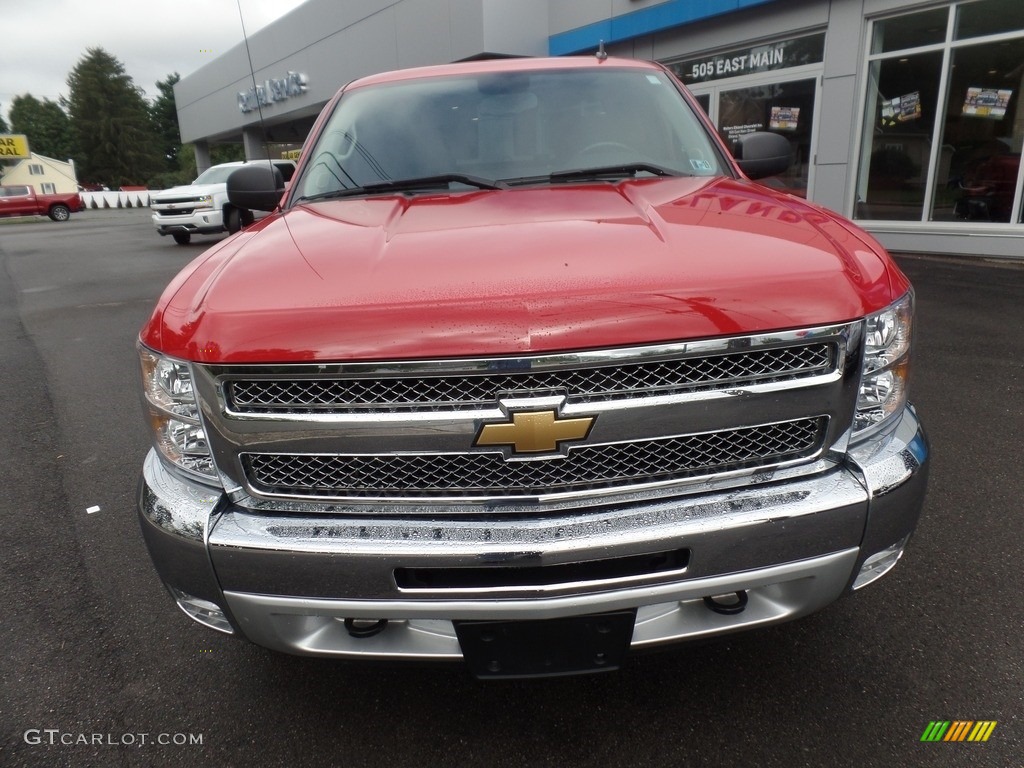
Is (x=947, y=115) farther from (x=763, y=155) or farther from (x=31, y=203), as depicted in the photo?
(x=31, y=203)

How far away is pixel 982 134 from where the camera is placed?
893cm

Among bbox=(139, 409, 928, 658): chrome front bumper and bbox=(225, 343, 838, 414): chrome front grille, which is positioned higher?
bbox=(225, 343, 838, 414): chrome front grille

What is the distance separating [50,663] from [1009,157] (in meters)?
10.9

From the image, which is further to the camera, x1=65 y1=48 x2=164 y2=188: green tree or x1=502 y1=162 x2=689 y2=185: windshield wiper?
x1=65 y1=48 x2=164 y2=188: green tree

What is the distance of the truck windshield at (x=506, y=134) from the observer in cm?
253

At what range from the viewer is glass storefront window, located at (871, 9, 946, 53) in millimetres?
8930

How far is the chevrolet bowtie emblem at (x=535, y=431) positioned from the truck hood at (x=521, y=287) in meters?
0.15

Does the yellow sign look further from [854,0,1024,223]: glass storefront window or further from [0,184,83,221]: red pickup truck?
[854,0,1024,223]: glass storefront window

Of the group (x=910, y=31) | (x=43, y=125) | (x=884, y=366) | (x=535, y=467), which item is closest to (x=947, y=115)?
(x=910, y=31)

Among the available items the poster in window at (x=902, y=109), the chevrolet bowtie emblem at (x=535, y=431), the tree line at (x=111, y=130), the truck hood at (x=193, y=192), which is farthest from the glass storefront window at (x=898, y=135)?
the tree line at (x=111, y=130)

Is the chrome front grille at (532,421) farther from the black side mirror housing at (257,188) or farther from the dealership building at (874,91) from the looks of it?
the dealership building at (874,91)

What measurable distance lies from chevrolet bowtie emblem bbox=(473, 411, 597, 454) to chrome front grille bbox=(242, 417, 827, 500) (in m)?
0.06

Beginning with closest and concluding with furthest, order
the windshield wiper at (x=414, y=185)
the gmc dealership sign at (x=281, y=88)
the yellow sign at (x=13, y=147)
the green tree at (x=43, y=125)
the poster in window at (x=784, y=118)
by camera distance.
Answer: the windshield wiper at (x=414, y=185)
the poster in window at (x=784, y=118)
the gmc dealership sign at (x=281, y=88)
the yellow sign at (x=13, y=147)
the green tree at (x=43, y=125)

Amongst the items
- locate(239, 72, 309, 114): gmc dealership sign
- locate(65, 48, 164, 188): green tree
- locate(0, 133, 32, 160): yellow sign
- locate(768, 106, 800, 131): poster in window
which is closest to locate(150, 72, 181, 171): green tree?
locate(65, 48, 164, 188): green tree
